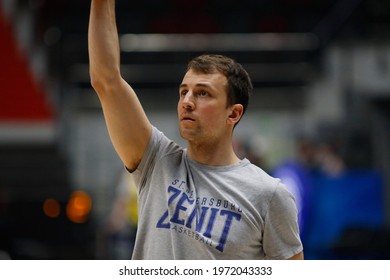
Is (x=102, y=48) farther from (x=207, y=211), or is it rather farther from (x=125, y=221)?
(x=125, y=221)

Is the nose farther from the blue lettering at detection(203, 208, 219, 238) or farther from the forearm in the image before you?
the blue lettering at detection(203, 208, 219, 238)

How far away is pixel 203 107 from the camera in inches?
114

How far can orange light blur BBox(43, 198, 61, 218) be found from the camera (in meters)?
10.6

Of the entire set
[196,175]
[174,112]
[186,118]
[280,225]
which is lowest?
[280,225]

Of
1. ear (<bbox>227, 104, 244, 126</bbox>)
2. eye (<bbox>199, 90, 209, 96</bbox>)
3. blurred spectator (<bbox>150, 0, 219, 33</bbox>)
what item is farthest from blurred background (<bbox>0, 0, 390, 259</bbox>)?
eye (<bbox>199, 90, 209, 96</bbox>)

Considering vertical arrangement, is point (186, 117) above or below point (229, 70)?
below

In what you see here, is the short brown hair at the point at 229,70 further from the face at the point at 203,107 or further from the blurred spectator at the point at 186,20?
the blurred spectator at the point at 186,20

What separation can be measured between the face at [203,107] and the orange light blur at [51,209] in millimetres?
7928

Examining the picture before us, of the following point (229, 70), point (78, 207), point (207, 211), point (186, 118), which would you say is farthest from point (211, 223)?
point (78, 207)

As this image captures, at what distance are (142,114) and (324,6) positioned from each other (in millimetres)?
11069

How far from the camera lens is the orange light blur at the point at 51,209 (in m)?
10.6

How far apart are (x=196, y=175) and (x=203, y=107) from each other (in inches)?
9.0

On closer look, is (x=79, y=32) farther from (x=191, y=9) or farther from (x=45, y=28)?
(x=191, y=9)
